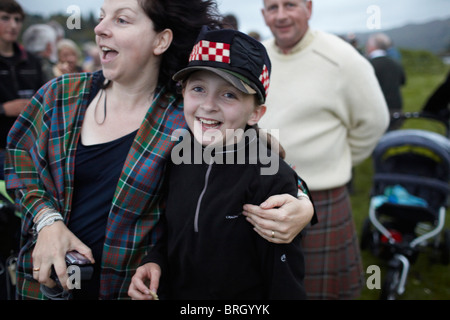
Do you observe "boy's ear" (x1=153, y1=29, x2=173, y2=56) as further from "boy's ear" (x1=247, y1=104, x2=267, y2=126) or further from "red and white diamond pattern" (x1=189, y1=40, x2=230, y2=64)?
"boy's ear" (x1=247, y1=104, x2=267, y2=126)

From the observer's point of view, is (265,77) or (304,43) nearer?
(265,77)

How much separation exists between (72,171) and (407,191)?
2826 millimetres

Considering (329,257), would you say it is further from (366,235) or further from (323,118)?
(366,235)

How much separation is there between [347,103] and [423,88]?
16.5 meters

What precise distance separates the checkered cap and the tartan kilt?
4.15ft

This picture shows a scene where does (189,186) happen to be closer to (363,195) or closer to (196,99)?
(196,99)

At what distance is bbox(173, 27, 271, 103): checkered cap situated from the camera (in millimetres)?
1292

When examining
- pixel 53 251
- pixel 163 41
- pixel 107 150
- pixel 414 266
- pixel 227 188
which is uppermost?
pixel 163 41

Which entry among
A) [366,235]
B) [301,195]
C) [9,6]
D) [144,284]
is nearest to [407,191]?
[366,235]

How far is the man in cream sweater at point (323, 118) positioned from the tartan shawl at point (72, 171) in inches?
33.8

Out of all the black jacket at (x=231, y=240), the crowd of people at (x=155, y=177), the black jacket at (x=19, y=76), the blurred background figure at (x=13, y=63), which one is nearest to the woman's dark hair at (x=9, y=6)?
the blurred background figure at (x=13, y=63)

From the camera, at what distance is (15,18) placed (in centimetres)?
327

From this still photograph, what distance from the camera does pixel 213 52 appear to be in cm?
131
